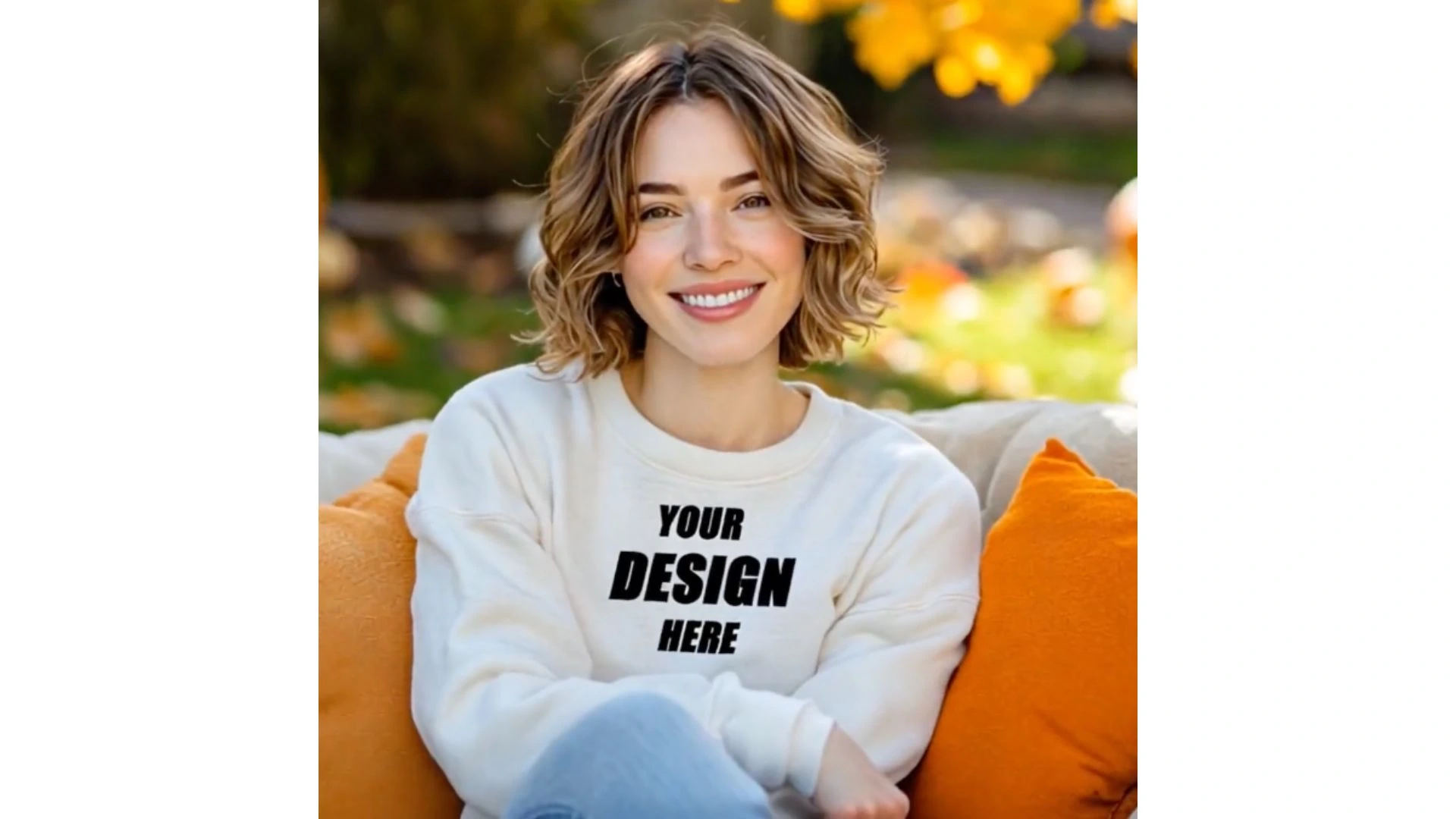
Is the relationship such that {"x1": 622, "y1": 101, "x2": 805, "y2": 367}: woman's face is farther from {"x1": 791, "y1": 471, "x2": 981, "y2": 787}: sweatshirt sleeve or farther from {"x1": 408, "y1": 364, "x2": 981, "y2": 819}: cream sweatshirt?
{"x1": 791, "y1": 471, "x2": 981, "y2": 787}: sweatshirt sleeve

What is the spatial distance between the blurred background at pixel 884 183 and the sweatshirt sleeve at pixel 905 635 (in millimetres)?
300

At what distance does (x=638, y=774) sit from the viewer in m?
1.57

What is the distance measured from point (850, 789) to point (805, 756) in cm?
6

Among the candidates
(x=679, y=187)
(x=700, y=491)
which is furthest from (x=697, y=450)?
(x=679, y=187)

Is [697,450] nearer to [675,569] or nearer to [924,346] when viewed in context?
Answer: [675,569]

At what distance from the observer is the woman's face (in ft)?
5.76

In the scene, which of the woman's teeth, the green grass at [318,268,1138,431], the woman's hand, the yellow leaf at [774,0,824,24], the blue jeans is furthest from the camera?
the green grass at [318,268,1138,431]

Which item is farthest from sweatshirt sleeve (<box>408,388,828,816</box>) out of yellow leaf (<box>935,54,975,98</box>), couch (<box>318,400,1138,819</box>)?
yellow leaf (<box>935,54,975,98</box>)

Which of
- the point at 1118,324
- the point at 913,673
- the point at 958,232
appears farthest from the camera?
the point at 958,232
